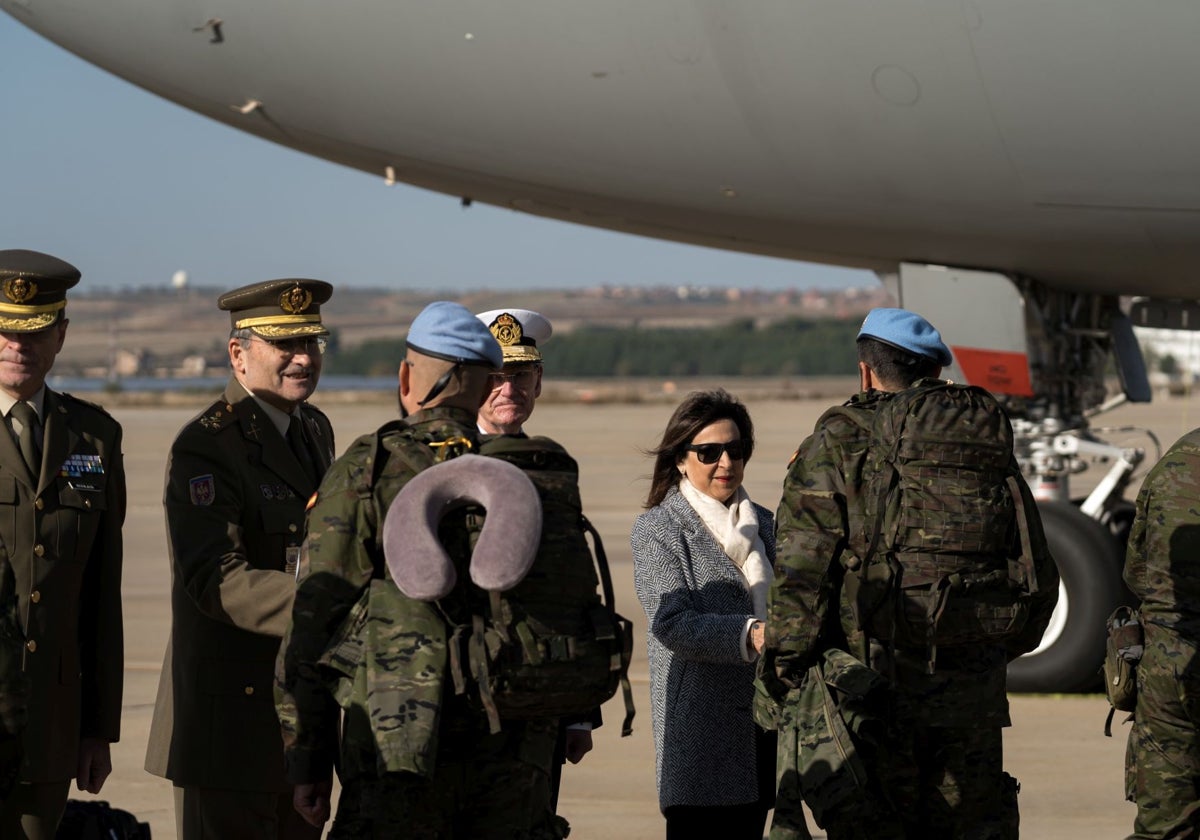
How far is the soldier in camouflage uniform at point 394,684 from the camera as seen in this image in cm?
329

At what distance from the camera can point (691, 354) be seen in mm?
106438

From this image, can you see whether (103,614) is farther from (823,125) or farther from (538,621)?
(823,125)

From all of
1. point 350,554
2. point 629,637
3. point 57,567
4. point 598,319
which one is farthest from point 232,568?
point 598,319

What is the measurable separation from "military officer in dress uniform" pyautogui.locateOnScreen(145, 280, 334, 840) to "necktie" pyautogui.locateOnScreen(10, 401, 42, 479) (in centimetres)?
35

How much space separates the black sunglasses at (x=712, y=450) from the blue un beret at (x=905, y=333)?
613 mm

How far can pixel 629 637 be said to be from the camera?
351 centimetres

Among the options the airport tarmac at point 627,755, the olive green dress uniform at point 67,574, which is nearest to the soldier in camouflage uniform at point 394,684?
the olive green dress uniform at point 67,574

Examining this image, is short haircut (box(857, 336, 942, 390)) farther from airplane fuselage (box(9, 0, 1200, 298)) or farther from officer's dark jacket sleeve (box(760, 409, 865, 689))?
airplane fuselage (box(9, 0, 1200, 298))

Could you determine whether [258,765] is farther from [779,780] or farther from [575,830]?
[575,830]

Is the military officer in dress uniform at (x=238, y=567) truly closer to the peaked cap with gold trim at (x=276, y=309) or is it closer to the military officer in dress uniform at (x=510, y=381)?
the peaked cap with gold trim at (x=276, y=309)

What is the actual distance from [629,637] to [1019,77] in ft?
14.3

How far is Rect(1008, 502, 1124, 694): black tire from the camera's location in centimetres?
800

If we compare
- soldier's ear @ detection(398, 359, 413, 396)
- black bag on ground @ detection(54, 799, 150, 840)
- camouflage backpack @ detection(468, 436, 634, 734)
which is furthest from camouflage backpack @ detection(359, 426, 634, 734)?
black bag on ground @ detection(54, 799, 150, 840)

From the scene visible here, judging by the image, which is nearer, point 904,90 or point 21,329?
point 21,329
